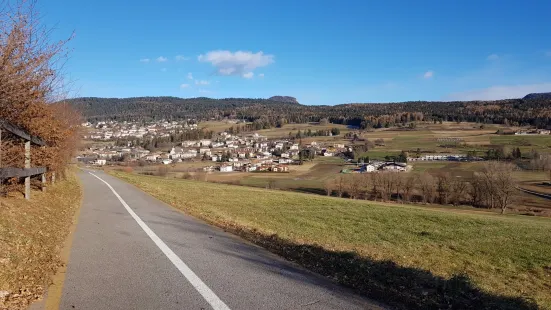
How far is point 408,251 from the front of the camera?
11.9m

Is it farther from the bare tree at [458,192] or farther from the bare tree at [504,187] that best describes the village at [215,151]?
the bare tree at [504,187]

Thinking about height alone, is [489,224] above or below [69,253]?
below

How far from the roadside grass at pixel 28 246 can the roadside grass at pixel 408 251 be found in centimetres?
Result: 381

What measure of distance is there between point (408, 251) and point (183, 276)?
8.45m

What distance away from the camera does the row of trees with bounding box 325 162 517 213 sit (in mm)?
44125

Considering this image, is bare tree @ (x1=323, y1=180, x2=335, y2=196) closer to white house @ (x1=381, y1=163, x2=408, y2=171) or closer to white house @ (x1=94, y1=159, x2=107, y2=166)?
white house @ (x1=381, y1=163, x2=408, y2=171)

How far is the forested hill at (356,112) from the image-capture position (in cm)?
12756

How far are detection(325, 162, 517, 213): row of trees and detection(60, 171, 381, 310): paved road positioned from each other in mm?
43758

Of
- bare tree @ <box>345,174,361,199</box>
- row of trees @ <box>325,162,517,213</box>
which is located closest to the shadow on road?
row of trees @ <box>325,162,517,213</box>

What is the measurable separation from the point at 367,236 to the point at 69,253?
10.3 metres

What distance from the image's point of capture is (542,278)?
32.9 feet

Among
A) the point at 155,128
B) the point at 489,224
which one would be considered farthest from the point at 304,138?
the point at 489,224

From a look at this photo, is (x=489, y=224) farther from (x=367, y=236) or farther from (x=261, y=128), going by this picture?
(x=261, y=128)

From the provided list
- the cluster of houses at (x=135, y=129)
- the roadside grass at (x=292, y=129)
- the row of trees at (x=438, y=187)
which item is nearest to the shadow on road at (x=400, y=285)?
the row of trees at (x=438, y=187)
